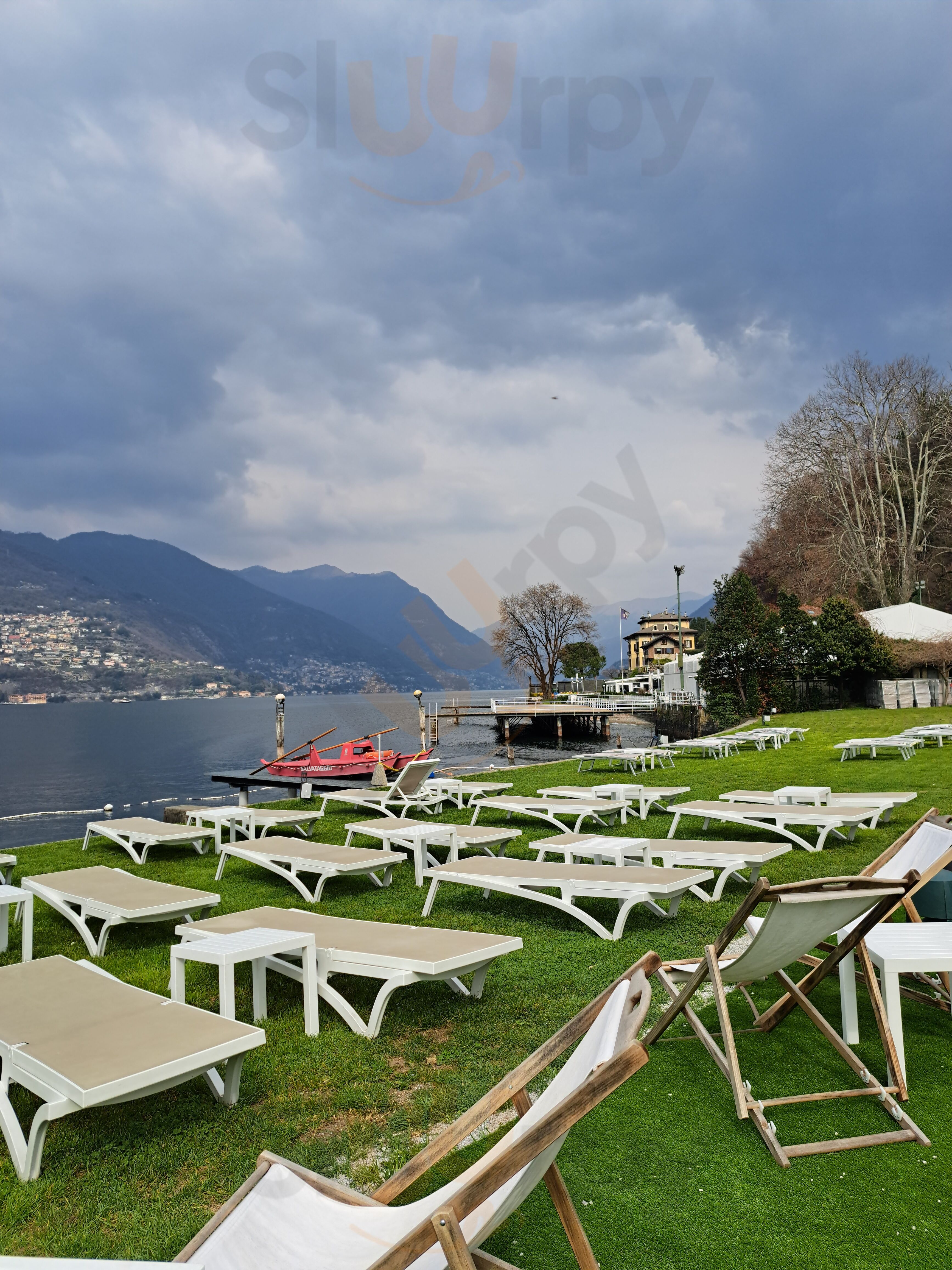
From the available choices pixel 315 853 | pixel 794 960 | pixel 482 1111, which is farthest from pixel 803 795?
pixel 482 1111

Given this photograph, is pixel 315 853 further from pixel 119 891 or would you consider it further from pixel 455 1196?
pixel 455 1196

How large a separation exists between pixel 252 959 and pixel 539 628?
59.0 metres

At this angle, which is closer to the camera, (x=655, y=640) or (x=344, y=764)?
(x=344, y=764)

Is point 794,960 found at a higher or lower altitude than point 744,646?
lower

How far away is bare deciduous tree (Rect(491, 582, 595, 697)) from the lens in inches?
2415

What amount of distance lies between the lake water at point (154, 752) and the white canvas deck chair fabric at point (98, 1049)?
8.12m

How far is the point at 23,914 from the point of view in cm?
473

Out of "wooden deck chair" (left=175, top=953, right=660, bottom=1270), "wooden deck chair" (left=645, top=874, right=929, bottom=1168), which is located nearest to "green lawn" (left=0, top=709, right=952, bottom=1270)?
"wooden deck chair" (left=645, top=874, right=929, bottom=1168)

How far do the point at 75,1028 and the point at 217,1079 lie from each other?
0.60 meters

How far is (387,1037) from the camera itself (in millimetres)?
3629

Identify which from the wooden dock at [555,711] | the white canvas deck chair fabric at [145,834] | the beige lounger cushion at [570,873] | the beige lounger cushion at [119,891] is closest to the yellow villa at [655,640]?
the wooden dock at [555,711]

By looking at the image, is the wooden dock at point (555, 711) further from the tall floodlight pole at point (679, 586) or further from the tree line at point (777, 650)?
the tree line at point (777, 650)

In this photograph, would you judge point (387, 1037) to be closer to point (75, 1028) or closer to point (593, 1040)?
point (75, 1028)

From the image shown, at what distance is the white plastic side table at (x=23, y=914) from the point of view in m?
4.71
